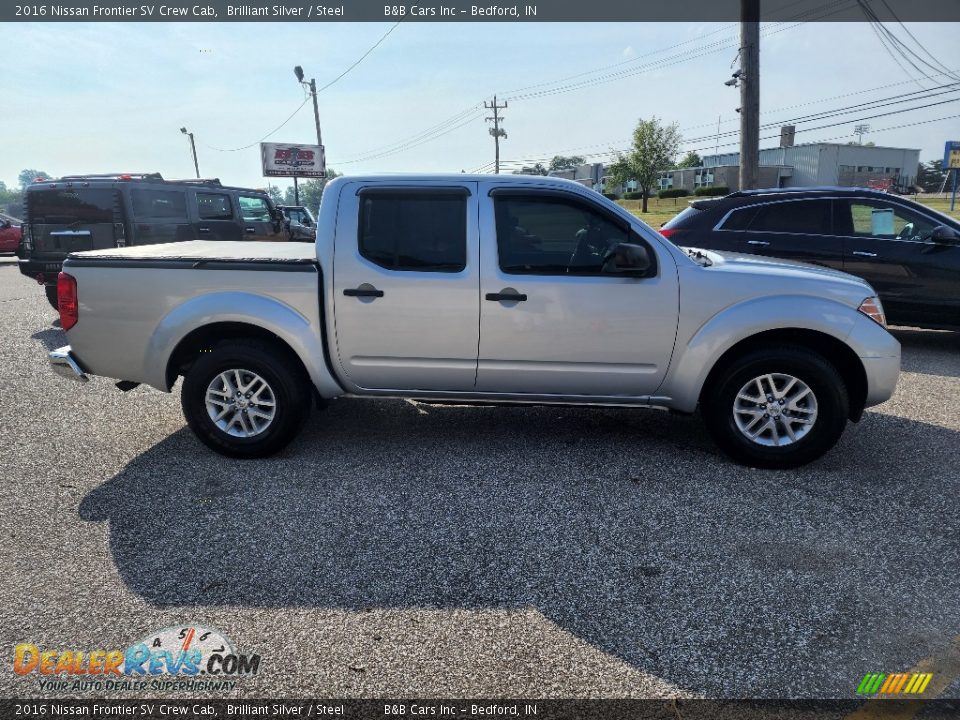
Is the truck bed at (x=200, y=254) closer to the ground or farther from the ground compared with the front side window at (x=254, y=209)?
closer to the ground

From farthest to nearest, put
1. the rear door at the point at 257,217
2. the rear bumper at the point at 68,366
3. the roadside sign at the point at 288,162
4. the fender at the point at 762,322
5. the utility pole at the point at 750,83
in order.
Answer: the roadside sign at the point at 288,162 < the rear door at the point at 257,217 < the utility pole at the point at 750,83 < the rear bumper at the point at 68,366 < the fender at the point at 762,322

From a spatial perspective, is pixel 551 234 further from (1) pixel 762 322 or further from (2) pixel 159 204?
(2) pixel 159 204

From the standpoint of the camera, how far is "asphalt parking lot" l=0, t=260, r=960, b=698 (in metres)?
2.34

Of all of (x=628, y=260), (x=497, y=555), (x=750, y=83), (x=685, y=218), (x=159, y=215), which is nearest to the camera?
(x=497, y=555)

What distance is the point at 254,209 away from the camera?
43.2ft

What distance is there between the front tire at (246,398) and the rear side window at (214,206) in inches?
304

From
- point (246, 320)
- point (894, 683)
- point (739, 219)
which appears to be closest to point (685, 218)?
point (739, 219)

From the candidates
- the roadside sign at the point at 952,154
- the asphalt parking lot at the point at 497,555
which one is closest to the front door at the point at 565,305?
the asphalt parking lot at the point at 497,555

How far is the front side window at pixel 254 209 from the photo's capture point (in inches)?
499

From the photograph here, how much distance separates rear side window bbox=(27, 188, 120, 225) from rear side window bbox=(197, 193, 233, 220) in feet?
5.84

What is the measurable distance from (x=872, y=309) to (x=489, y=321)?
2.54 meters

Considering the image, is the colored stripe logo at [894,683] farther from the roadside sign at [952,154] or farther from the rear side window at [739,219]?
the roadside sign at [952,154]

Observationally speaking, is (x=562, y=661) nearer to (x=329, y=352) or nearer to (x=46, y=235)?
(x=329, y=352)
